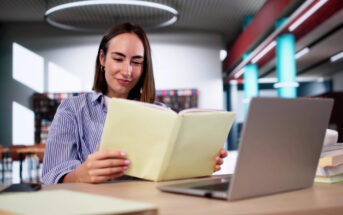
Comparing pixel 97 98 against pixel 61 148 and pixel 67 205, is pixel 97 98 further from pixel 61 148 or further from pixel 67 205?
pixel 67 205

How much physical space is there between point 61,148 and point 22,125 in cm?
834

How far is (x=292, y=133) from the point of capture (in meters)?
0.94

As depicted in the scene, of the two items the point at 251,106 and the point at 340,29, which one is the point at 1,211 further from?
the point at 340,29

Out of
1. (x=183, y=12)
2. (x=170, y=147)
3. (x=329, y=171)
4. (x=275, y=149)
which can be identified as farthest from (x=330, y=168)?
(x=183, y=12)

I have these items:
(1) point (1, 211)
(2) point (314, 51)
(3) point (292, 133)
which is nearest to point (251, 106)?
(3) point (292, 133)

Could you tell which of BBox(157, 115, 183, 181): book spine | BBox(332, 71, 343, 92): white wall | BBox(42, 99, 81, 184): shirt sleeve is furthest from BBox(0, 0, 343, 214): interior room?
BBox(157, 115, 183, 181): book spine

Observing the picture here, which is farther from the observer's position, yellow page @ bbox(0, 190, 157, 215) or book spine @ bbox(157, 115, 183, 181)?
book spine @ bbox(157, 115, 183, 181)

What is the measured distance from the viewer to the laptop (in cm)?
83

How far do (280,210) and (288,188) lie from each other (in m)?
0.28

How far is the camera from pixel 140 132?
3.85 feet

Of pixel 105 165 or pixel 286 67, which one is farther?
pixel 286 67

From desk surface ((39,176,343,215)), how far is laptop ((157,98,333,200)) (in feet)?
0.07

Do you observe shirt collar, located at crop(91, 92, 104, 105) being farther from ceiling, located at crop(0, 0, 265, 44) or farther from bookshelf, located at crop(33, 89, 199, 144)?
bookshelf, located at crop(33, 89, 199, 144)

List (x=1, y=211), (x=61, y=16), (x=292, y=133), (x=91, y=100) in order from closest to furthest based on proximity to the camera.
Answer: (x=1, y=211) < (x=292, y=133) < (x=91, y=100) < (x=61, y=16)
